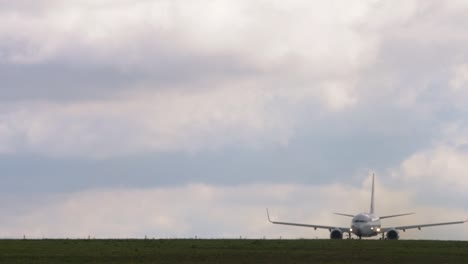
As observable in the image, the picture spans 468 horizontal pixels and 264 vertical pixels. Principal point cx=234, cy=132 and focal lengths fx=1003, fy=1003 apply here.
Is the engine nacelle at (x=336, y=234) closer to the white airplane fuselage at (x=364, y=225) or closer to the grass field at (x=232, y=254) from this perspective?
the white airplane fuselage at (x=364, y=225)

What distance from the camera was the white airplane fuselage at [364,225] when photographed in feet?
604

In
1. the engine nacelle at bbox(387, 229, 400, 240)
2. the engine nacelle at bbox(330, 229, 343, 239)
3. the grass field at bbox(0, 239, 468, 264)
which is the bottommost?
the grass field at bbox(0, 239, 468, 264)

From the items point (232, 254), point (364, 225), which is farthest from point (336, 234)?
point (232, 254)

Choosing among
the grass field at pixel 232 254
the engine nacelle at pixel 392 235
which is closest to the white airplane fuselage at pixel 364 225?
the engine nacelle at pixel 392 235

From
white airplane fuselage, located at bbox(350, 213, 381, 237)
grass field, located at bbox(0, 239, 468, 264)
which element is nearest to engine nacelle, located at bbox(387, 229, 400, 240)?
white airplane fuselage, located at bbox(350, 213, 381, 237)

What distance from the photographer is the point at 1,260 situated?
290 feet

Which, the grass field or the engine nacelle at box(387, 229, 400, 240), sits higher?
the engine nacelle at box(387, 229, 400, 240)

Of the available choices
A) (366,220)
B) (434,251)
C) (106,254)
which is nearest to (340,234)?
(366,220)

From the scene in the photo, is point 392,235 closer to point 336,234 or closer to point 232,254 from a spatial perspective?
point 336,234

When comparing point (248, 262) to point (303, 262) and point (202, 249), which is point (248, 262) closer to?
point (303, 262)

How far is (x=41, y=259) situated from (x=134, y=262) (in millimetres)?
9984

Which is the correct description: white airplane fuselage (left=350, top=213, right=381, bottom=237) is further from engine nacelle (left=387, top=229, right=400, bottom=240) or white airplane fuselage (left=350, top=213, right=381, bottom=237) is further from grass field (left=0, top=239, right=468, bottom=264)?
grass field (left=0, top=239, right=468, bottom=264)

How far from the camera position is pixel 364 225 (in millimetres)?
183875

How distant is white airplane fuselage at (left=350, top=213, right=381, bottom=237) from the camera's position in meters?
184
